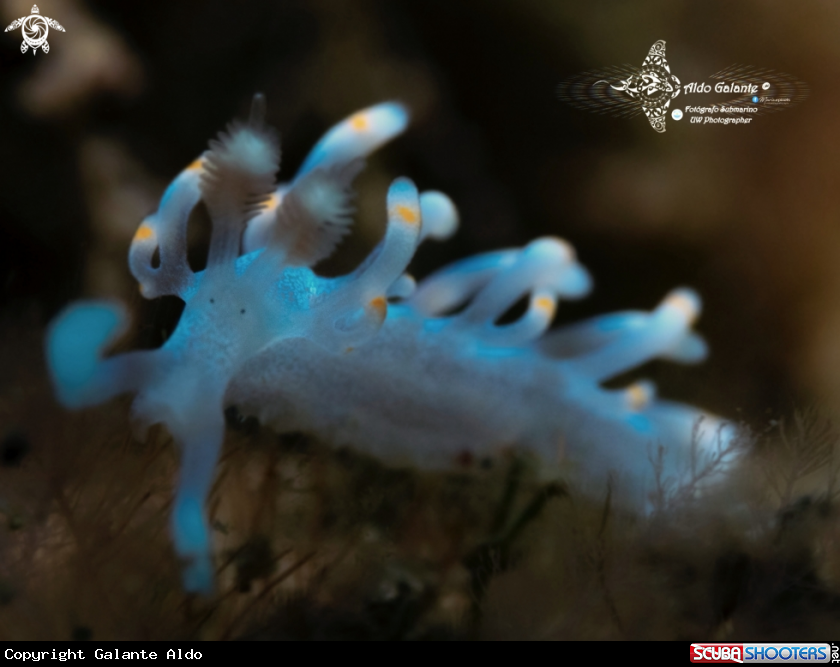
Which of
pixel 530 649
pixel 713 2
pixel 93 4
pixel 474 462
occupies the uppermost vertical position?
pixel 93 4

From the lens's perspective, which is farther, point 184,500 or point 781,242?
point 781,242

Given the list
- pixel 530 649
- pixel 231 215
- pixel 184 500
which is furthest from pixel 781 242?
pixel 184 500

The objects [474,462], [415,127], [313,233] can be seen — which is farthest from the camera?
[415,127]

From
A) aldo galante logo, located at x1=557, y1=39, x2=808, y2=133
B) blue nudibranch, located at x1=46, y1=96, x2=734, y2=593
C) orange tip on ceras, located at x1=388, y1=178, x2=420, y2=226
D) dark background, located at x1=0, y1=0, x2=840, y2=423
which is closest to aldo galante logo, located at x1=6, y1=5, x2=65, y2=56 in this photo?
dark background, located at x1=0, y1=0, x2=840, y2=423

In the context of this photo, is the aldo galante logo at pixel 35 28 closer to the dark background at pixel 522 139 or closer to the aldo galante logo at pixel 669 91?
the dark background at pixel 522 139

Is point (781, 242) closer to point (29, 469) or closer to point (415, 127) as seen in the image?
point (415, 127)
